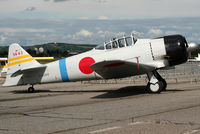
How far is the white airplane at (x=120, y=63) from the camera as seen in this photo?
13.1 m

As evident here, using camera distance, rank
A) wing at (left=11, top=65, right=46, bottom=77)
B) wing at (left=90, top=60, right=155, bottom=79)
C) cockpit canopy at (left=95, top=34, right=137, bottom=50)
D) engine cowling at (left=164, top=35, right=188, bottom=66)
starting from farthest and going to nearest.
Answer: wing at (left=11, top=65, right=46, bottom=77), cockpit canopy at (left=95, top=34, right=137, bottom=50), engine cowling at (left=164, top=35, right=188, bottom=66), wing at (left=90, top=60, right=155, bottom=79)

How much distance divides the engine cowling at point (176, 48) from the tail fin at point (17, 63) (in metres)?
7.19

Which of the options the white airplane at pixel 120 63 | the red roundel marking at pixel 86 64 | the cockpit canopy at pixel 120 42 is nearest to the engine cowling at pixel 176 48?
the white airplane at pixel 120 63

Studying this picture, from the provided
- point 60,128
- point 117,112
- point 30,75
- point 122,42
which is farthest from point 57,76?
point 60,128

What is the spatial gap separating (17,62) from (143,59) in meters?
7.26

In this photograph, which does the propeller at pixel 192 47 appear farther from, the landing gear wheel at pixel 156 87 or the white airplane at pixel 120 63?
the landing gear wheel at pixel 156 87

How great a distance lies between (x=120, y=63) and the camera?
12766mm

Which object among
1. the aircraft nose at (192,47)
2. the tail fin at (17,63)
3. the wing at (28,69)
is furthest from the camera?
the tail fin at (17,63)

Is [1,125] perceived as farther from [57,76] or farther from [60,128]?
[57,76]

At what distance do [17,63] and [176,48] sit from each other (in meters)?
8.80

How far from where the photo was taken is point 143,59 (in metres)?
13.7

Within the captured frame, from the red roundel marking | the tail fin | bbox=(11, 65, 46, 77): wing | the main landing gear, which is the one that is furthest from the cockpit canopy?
the tail fin

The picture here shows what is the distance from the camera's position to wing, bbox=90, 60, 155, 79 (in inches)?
Result: 499

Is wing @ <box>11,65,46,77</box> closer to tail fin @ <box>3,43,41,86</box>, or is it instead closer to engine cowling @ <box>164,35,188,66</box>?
tail fin @ <box>3,43,41,86</box>
